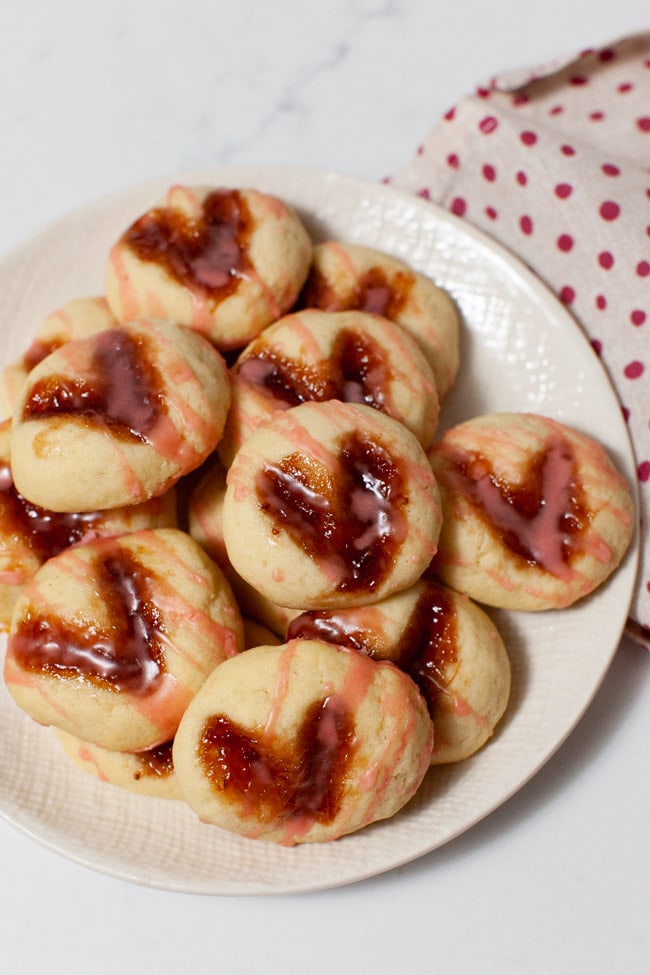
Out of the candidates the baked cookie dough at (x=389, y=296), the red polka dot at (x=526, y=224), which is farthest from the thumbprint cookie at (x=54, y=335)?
the red polka dot at (x=526, y=224)

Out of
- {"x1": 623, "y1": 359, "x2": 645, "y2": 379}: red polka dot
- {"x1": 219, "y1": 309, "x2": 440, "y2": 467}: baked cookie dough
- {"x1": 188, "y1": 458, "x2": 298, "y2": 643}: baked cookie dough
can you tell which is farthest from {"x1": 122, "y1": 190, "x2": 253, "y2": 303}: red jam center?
{"x1": 623, "y1": 359, "x2": 645, "y2": 379}: red polka dot

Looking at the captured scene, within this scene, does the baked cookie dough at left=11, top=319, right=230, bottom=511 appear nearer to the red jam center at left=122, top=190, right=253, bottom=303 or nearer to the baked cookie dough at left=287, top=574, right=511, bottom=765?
the red jam center at left=122, top=190, right=253, bottom=303

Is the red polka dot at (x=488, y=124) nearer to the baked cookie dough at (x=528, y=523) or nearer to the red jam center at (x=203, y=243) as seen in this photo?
the red jam center at (x=203, y=243)

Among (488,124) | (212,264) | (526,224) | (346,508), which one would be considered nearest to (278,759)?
(346,508)

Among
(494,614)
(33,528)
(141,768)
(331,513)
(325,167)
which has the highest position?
(325,167)

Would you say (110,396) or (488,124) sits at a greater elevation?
(488,124)

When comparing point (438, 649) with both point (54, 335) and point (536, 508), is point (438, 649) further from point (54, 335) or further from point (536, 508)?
point (54, 335)
